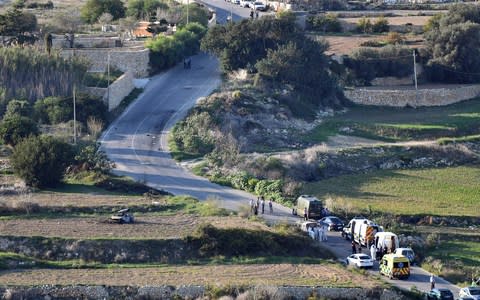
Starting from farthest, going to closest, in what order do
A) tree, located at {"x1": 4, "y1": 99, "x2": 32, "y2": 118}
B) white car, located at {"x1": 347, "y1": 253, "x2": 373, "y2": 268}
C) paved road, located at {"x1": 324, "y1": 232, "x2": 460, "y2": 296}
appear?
1. tree, located at {"x1": 4, "y1": 99, "x2": 32, "y2": 118}
2. white car, located at {"x1": 347, "y1": 253, "x2": 373, "y2": 268}
3. paved road, located at {"x1": 324, "y1": 232, "x2": 460, "y2": 296}

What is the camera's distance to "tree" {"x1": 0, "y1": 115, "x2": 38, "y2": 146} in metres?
60.7

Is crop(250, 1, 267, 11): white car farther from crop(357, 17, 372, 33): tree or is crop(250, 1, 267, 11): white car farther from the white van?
the white van

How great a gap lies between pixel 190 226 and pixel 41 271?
23.4ft

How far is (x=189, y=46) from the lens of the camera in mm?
84938

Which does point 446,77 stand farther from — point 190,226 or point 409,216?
point 190,226

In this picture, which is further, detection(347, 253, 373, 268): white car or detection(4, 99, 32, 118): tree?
detection(4, 99, 32, 118): tree

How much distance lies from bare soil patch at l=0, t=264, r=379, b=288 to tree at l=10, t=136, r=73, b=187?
11.0 meters

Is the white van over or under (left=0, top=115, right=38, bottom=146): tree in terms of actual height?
under

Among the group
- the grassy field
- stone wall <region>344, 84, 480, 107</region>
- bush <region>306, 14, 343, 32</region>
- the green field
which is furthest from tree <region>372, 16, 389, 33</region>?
the green field

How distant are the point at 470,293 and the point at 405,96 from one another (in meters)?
39.9

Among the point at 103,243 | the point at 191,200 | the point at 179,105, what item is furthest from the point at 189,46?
the point at 103,243

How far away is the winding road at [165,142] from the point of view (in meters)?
53.7

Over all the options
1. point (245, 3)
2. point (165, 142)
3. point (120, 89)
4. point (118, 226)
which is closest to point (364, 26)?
point (245, 3)

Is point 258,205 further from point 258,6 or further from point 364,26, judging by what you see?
point 258,6
